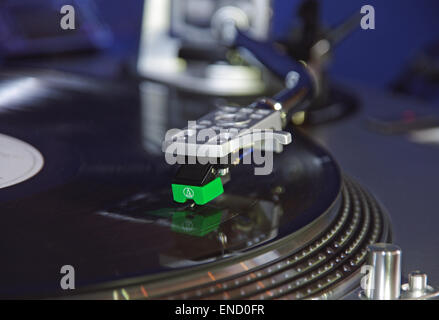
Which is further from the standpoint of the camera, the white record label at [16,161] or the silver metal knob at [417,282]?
the white record label at [16,161]

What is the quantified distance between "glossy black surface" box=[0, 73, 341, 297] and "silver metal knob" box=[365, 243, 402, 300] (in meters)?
0.08

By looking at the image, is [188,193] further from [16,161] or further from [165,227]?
[16,161]

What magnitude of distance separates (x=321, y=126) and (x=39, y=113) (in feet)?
1.37

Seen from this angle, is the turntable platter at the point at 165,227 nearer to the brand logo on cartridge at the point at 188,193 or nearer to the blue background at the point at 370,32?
the brand logo on cartridge at the point at 188,193

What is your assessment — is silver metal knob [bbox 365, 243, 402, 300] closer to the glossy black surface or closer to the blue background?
the glossy black surface

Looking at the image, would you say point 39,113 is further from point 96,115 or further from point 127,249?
point 127,249

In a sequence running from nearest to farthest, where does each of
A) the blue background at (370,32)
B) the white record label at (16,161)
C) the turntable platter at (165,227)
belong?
the turntable platter at (165,227) < the white record label at (16,161) < the blue background at (370,32)

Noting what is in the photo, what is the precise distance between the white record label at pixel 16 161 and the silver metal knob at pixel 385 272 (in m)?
0.35

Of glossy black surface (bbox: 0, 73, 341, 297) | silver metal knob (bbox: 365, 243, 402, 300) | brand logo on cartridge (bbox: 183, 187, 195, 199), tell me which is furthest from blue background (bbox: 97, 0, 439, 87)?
silver metal knob (bbox: 365, 243, 402, 300)

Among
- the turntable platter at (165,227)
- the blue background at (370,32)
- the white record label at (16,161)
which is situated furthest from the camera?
the blue background at (370,32)

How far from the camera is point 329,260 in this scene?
0.50 metres

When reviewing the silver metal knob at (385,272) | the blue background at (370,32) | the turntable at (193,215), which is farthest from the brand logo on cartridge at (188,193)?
the blue background at (370,32)

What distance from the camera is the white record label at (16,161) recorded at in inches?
25.6
